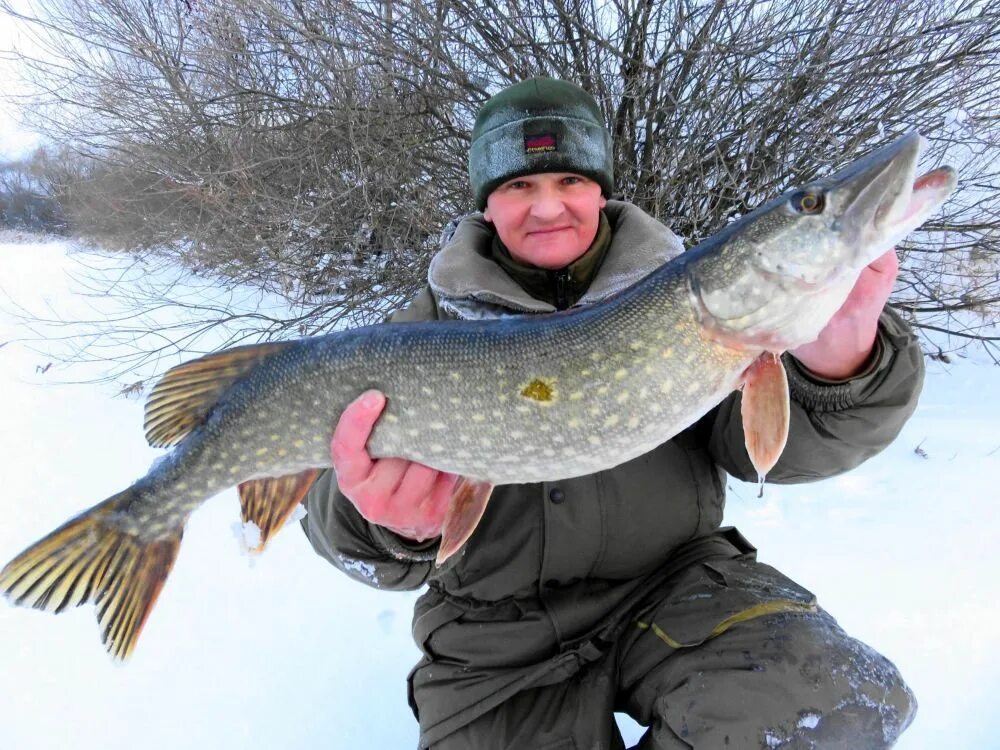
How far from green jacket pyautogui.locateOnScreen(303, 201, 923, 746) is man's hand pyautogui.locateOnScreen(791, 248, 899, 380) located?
6 centimetres

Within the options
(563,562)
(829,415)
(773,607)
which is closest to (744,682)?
(773,607)

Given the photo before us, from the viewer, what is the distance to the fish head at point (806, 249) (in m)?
0.87

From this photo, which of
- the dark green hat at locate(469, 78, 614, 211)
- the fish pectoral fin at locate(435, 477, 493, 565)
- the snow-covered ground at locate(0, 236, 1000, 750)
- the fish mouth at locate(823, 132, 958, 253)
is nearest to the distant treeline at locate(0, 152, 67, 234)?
the snow-covered ground at locate(0, 236, 1000, 750)

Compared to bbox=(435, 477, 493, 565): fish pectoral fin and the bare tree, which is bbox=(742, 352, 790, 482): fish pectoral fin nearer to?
bbox=(435, 477, 493, 565): fish pectoral fin

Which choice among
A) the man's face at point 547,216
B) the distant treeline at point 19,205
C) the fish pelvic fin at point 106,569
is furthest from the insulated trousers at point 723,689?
the distant treeline at point 19,205

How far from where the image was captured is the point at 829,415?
1111mm

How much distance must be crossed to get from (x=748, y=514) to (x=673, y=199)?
1.62m

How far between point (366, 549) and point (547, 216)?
0.87 meters

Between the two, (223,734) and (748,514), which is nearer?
(223,734)

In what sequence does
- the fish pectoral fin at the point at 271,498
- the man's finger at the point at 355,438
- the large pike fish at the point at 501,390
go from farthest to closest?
the fish pectoral fin at the point at 271,498, the man's finger at the point at 355,438, the large pike fish at the point at 501,390

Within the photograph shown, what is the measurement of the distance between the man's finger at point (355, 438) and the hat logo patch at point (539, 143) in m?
0.78

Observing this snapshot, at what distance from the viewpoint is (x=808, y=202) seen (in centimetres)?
94

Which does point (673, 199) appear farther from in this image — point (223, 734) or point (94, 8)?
point (94, 8)

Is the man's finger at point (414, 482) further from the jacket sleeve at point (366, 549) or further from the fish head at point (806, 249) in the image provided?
the fish head at point (806, 249)
